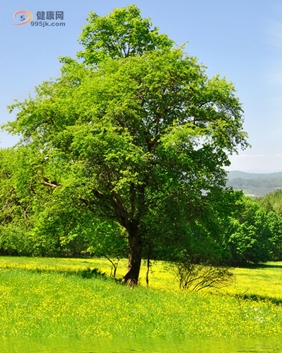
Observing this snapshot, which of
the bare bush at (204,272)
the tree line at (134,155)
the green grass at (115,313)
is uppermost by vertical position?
the tree line at (134,155)

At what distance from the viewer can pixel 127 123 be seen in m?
31.2

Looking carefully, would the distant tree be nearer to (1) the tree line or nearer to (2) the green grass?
(1) the tree line

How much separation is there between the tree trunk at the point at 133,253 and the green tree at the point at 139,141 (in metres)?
0.06

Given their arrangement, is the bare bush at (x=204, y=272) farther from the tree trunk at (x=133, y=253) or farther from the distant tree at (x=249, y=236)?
the distant tree at (x=249, y=236)

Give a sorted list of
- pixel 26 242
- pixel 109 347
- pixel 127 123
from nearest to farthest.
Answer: pixel 109 347 < pixel 127 123 < pixel 26 242

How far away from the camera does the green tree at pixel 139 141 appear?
29750mm

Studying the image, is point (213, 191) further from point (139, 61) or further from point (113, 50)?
point (113, 50)

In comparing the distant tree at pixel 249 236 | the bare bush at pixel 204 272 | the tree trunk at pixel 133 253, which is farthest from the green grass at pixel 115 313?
the distant tree at pixel 249 236

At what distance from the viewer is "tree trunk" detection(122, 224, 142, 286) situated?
33.0 metres

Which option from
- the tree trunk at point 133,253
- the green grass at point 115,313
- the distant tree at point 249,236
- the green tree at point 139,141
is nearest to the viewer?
the green grass at point 115,313

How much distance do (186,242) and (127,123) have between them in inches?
322

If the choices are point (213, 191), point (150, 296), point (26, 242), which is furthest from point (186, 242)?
point (26, 242)

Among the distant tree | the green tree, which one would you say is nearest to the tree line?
the green tree

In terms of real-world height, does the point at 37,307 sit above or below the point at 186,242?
below
